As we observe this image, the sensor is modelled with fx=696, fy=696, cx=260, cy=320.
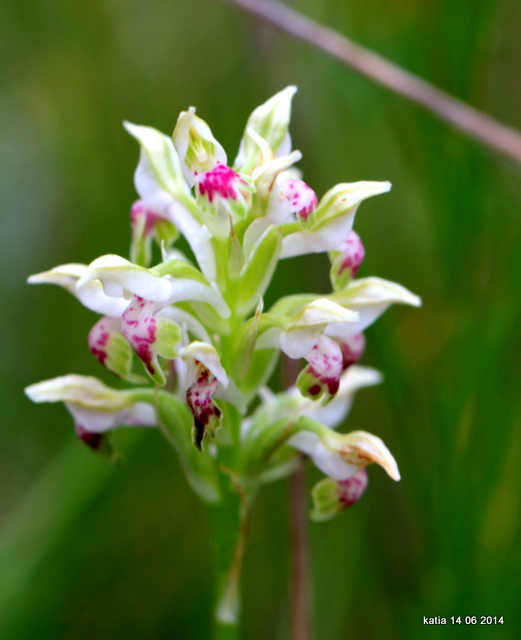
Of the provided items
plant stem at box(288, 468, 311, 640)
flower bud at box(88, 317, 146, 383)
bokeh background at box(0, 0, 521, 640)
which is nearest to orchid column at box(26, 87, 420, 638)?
flower bud at box(88, 317, 146, 383)

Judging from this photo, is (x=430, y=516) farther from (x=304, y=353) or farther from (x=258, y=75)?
(x=258, y=75)

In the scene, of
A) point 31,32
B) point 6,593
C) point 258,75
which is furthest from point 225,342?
point 31,32

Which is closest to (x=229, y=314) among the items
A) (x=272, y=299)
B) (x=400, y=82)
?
(x=400, y=82)

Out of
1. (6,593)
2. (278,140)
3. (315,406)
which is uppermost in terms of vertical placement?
(278,140)

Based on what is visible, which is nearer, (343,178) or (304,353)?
(304,353)

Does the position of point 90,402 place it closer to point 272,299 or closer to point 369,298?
point 369,298

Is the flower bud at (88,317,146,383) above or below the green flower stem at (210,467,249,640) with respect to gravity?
above

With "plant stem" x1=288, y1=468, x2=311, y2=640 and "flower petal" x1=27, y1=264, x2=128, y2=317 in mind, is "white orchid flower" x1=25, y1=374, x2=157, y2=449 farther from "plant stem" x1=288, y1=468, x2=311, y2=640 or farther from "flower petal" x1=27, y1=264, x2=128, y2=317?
"plant stem" x1=288, y1=468, x2=311, y2=640
